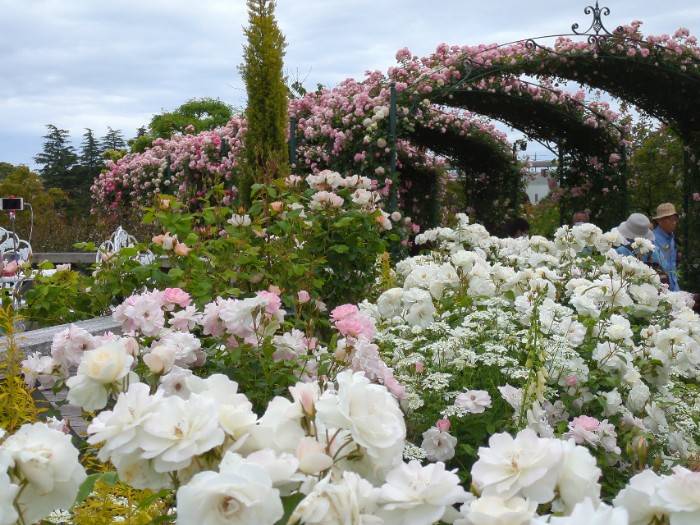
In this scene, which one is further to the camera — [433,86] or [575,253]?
[433,86]

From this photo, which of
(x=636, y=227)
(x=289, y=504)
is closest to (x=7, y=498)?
(x=289, y=504)

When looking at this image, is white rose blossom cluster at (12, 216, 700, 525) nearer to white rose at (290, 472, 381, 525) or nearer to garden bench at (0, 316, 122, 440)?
white rose at (290, 472, 381, 525)

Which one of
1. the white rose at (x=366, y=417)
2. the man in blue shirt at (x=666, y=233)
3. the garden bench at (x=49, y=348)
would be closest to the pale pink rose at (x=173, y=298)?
the garden bench at (x=49, y=348)

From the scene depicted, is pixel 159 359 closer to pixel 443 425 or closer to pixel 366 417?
pixel 366 417

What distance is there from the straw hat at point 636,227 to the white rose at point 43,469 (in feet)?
15.6

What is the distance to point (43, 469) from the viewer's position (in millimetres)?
856

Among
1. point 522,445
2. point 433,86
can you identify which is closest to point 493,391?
point 522,445

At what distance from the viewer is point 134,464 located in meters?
0.94

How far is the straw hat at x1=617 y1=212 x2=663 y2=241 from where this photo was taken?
5.22 m

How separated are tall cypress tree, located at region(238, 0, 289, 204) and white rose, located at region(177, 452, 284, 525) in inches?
312

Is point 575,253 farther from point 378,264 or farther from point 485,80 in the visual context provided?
point 485,80

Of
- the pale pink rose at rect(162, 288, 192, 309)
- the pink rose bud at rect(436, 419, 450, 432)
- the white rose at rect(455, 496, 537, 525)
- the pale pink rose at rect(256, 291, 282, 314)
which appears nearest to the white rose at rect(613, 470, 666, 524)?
the white rose at rect(455, 496, 537, 525)

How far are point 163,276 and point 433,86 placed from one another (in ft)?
19.3

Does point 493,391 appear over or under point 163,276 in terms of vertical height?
under
